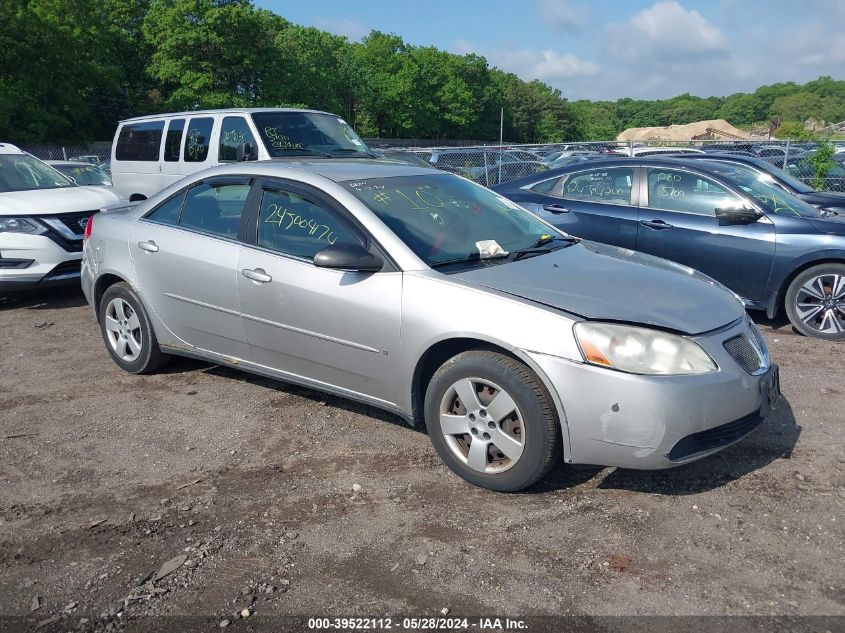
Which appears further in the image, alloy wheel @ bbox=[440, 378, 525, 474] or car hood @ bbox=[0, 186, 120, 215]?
car hood @ bbox=[0, 186, 120, 215]

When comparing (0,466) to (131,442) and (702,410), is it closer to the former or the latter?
(131,442)

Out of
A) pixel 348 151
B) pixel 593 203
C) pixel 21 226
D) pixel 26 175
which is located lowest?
pixel 21 226

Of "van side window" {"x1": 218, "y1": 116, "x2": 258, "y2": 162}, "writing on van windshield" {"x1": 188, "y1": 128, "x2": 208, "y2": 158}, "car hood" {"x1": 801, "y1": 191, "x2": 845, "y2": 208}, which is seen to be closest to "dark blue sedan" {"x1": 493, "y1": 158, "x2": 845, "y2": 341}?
"car hood" {"x1": 801, "y1": 191, "x2": 845, "y2": 208}

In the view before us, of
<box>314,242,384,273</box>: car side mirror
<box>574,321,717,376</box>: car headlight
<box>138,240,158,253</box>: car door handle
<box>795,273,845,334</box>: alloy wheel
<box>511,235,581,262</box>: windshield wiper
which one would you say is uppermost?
<box>314,242,384,273</box>: car side mirror

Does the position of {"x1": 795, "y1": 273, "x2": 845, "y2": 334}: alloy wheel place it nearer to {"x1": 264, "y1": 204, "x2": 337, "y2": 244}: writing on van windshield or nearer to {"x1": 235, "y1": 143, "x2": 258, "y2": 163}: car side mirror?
{"x1": 264, "y1": 204, "x2": 337, "y2": 244}: writing on van windshield

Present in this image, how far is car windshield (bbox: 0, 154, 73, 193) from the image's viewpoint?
8.65 metres

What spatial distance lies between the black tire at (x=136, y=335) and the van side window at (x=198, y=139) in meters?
3.99

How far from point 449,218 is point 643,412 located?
1.77 m

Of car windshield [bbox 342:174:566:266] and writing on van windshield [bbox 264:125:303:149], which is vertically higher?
writing on van windshield [bbox 264:125:303:149]

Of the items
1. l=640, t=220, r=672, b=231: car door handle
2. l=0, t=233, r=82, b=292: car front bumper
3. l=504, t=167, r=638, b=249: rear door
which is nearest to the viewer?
l=640, t=220, r=672, b=231: car door handle

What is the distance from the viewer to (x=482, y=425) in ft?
12.1

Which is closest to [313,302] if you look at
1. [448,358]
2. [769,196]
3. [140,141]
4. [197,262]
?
[448,358]

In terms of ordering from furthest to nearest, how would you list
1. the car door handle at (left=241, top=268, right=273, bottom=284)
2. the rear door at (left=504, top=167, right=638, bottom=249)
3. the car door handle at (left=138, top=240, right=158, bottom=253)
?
the rear door at (left=504, top=167, right=638, bottom=249), the car door handle at (left=138, top=240, right=158, bottom=253), the car door handle at (left=241, top=268, right=273, bottom=284)

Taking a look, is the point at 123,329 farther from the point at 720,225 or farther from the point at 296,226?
the point at 720,225
